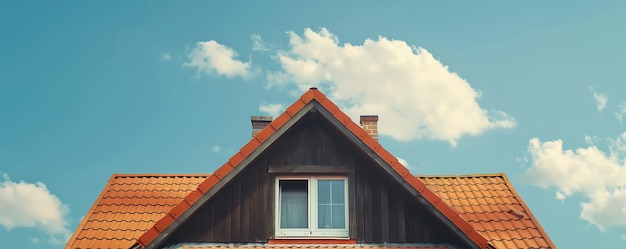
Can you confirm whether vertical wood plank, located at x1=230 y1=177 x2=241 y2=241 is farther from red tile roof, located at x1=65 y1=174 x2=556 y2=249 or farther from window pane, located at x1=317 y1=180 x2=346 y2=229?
window pane, located at x1=317 y1=180 x2=346 y2=229

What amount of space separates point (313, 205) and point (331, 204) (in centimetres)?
33

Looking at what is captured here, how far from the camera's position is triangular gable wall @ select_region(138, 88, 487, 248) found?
10953mm

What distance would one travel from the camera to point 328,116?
11.6 metres

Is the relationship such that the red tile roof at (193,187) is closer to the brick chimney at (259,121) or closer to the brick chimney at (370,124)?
the brick chimney at (370,124)

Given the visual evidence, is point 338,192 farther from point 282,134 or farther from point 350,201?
point 282,134

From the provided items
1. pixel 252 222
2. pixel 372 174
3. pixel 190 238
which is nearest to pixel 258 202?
pixel 252 222

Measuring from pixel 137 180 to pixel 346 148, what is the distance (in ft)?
17.3

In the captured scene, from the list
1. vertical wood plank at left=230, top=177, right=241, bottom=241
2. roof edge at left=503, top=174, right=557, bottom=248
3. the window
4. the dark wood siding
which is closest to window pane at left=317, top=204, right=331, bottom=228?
the window

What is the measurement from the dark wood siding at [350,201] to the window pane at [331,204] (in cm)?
22

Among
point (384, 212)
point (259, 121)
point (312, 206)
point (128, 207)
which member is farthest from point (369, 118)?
point (128, 207)

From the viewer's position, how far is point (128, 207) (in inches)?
531

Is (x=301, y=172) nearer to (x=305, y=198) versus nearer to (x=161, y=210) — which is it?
(x=305, y=198)

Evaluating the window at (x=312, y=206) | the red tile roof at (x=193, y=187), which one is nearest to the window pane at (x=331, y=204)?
the window at (x=312, y=206)

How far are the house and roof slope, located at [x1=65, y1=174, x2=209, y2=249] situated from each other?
47mm
